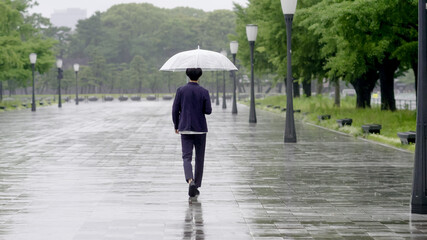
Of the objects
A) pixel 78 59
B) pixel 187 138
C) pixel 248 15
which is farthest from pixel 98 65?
pixel 187 138

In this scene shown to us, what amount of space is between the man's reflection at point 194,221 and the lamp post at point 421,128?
275 centimetres

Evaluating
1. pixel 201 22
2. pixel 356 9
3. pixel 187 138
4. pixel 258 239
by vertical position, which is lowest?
pixel 258 239

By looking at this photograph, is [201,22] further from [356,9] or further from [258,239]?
[258,239]

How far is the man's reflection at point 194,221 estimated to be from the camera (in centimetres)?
784

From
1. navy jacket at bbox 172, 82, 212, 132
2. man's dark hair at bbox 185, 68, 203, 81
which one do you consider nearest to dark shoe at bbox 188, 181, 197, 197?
navy jacket at bbox 172, 82, 212, 132

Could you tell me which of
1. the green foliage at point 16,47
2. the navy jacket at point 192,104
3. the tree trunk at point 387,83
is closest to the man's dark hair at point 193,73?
the navy jacket at point 192,104

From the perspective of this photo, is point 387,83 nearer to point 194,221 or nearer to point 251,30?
point 251,30

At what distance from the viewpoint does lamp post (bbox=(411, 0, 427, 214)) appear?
9.19 m

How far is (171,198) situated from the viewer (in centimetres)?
1052

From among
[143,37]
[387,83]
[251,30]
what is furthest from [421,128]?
[143,37]

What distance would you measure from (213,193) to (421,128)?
3366mm

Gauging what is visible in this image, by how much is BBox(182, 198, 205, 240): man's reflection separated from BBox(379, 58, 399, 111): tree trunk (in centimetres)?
2534

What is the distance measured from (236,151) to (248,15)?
136 ft

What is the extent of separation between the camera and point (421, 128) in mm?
9258
